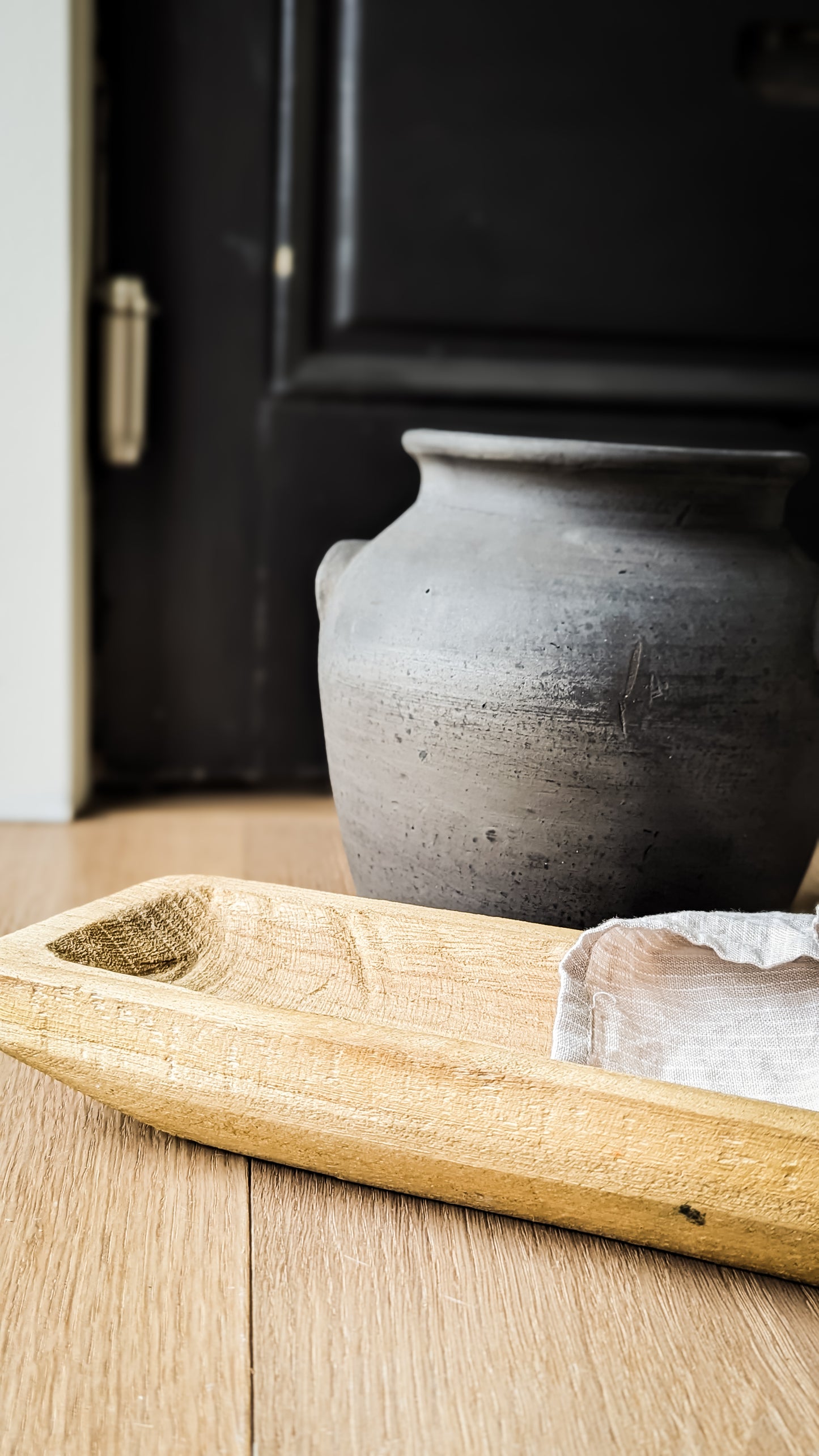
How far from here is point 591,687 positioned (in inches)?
28.8

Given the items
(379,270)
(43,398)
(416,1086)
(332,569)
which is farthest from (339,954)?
(379,270)

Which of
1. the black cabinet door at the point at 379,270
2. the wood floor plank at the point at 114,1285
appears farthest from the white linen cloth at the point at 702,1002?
the black cabinet door at the point at 379,270

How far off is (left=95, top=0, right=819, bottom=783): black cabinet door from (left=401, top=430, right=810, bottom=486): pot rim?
46 centimetres

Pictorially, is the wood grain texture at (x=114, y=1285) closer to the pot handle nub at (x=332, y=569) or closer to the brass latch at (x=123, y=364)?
the pot handle nub at (x=332, y=569)

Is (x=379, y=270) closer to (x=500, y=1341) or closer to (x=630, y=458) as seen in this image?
(x=630, y=458)

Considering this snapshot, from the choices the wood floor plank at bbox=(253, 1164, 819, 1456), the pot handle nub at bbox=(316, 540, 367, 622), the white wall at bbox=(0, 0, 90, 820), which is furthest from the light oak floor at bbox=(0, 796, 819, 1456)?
the white wall at bbox=(0, 0, 90, 820)

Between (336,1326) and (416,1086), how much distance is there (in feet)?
0.31

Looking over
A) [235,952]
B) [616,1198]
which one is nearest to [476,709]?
[235,952]

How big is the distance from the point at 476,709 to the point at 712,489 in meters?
0.20

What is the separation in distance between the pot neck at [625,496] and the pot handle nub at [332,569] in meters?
0.13

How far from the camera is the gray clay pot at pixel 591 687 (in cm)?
74

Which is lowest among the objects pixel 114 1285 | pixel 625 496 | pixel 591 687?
pixel 114 1285

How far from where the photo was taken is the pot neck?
76cm

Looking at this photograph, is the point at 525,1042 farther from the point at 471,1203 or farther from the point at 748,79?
the point at 748,79
